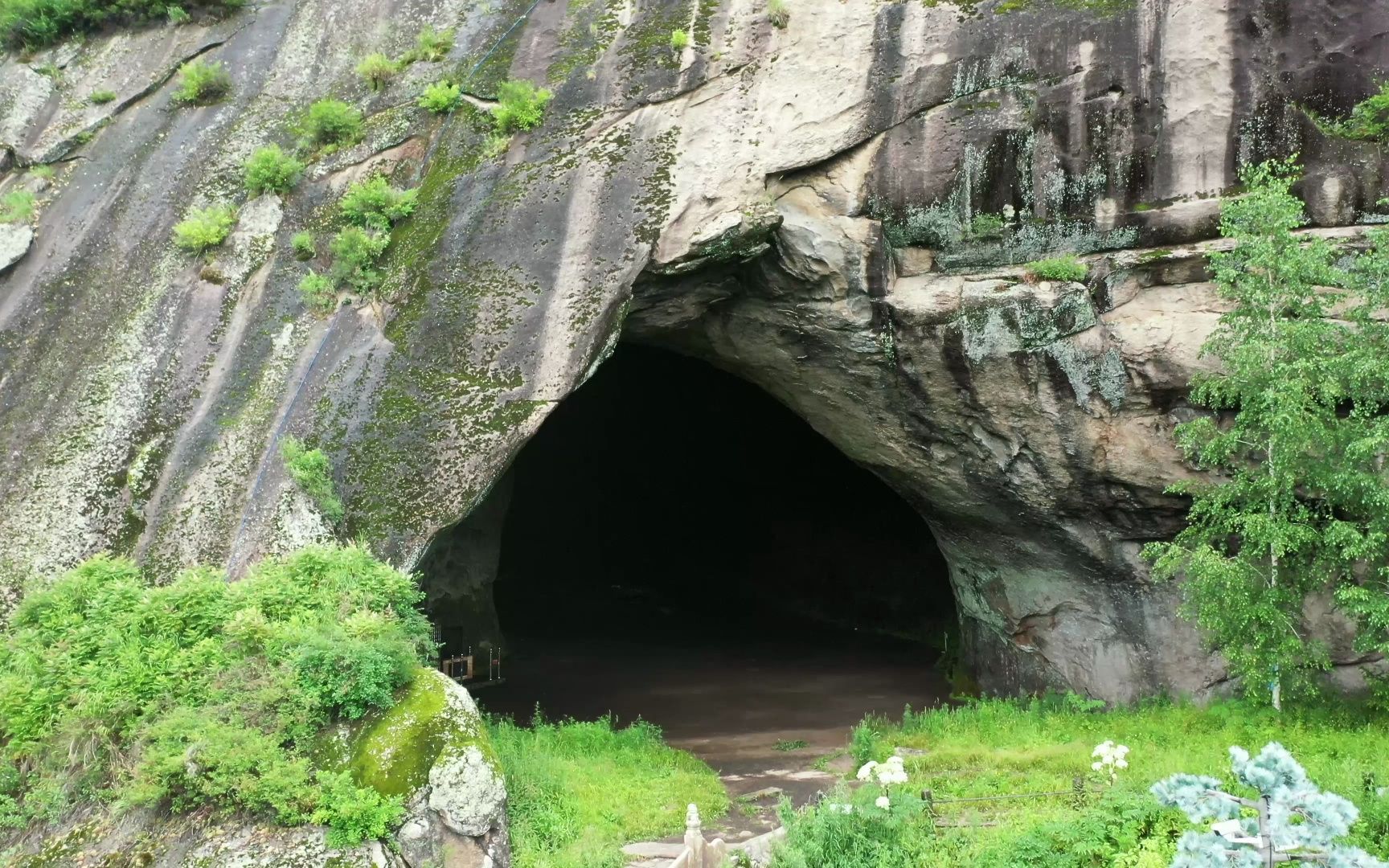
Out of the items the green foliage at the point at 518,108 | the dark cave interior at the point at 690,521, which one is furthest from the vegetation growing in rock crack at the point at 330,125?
the dark cave interior at the point at 690,521

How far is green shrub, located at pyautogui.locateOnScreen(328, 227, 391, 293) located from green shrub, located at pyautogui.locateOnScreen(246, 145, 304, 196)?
1255 millimetres

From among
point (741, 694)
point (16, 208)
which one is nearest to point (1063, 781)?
point (741, 694)

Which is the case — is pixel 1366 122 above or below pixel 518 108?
below

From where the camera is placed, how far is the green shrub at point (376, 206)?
9953 millimetres

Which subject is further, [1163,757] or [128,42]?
[128,42]

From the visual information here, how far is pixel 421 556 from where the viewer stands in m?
8.61

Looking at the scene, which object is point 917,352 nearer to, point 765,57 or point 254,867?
point 765,57

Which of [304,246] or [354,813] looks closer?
[354,813]

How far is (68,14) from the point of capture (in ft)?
40.5

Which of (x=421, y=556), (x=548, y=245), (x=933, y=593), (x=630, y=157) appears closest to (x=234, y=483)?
(x=421, y=556)

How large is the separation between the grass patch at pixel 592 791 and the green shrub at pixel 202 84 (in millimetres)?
7939

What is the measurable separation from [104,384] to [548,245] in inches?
169

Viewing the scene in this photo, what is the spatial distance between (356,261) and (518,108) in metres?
2.33

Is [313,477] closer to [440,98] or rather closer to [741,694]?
[440,98]
